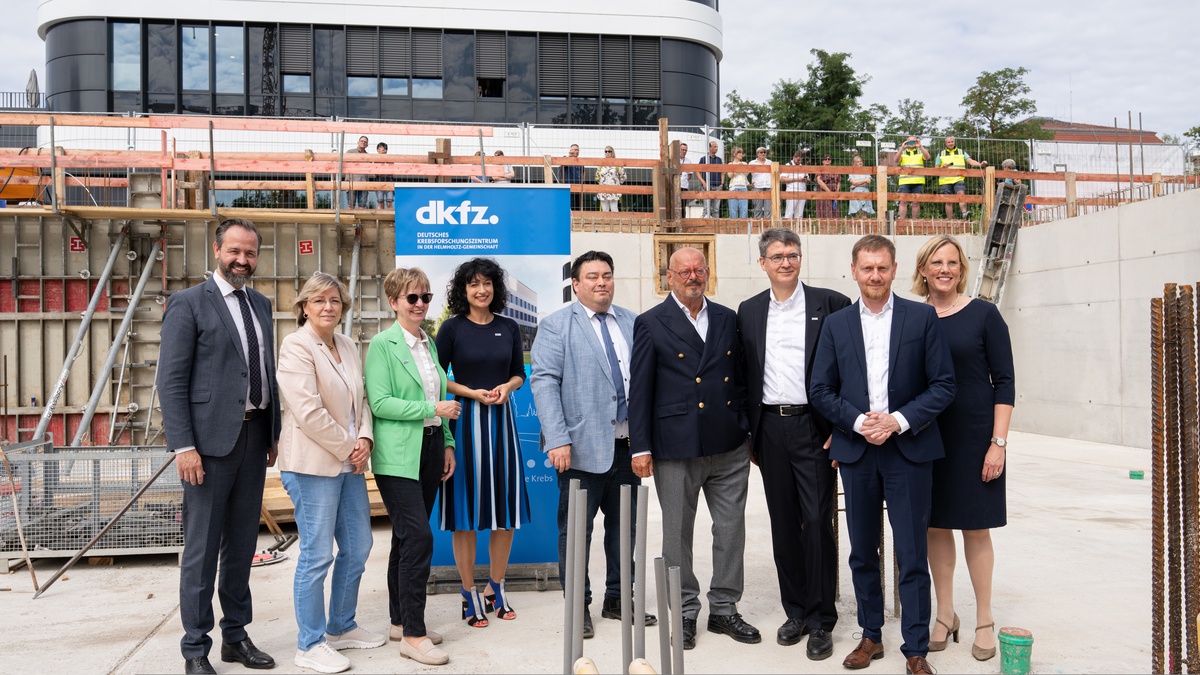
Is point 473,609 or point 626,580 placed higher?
point 626,580

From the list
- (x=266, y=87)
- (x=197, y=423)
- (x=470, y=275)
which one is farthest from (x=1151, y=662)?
(x=266, y=87)

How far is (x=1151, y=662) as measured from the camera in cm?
399

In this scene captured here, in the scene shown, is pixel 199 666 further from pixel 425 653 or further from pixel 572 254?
pixel 572 254

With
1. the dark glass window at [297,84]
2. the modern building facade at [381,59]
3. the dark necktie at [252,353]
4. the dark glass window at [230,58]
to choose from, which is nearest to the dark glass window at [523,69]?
the modern building facade at [381,59]

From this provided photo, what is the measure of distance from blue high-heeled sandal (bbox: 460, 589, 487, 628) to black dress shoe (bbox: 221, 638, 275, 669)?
1.03m

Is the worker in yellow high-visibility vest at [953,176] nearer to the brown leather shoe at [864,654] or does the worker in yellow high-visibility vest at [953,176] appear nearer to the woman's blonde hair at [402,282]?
the brown leather shoe at [864,654]

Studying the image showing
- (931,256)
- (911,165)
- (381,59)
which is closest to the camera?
(931,256)

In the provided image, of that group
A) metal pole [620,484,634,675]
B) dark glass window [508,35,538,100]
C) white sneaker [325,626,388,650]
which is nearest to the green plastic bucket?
metal pole [620,484,634,675]

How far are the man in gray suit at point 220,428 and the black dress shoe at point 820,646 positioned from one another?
2.49 meters

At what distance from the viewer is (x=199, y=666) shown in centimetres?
390

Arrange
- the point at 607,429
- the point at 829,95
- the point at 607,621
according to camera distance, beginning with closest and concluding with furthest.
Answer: the point at 607,429, the point at 607,621, the point at 829,95

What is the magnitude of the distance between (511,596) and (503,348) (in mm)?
1636

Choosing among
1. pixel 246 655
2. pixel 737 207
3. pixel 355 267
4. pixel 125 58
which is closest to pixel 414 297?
pixel 246 655

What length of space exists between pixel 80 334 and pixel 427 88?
1186 centimetres
